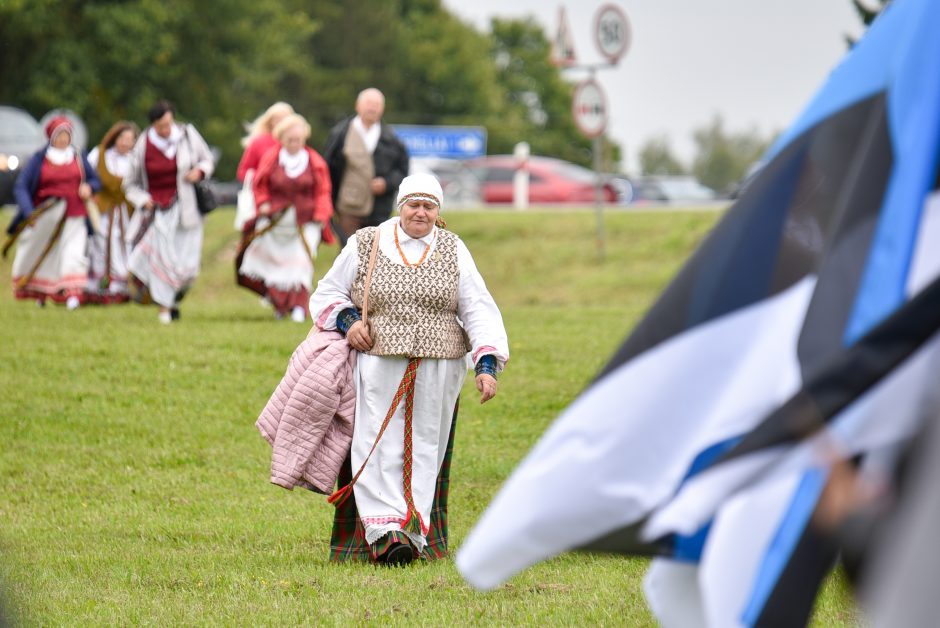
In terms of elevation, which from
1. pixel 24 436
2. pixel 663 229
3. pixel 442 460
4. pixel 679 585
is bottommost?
pixel 663 229

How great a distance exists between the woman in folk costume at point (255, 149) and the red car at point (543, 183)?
67.1ft

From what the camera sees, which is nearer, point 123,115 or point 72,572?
point 72,572

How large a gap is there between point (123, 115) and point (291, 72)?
949 inches

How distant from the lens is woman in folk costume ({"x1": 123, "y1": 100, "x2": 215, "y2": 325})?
17.0 metres

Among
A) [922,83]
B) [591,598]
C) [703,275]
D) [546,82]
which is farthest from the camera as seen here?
[546,82]

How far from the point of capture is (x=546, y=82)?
102 m

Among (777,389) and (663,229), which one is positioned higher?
(777,389)

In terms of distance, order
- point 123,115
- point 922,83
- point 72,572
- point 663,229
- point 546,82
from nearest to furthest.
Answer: point 922,83
point 72,572
point 663,229
point 123,115
point 546,82

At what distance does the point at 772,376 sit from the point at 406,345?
4535mm

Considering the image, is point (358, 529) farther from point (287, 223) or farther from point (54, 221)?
point (54, 221)

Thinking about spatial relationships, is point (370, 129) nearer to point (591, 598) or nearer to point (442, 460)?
point (442, 460)

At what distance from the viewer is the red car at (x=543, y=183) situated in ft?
122

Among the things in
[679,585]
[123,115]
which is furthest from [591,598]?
[123,115]

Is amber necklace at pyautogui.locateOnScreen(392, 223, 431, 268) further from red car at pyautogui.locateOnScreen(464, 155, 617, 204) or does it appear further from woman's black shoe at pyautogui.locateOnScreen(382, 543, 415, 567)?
red car at pyautogui.locateOnScreen(464, 155, 617, 204)
